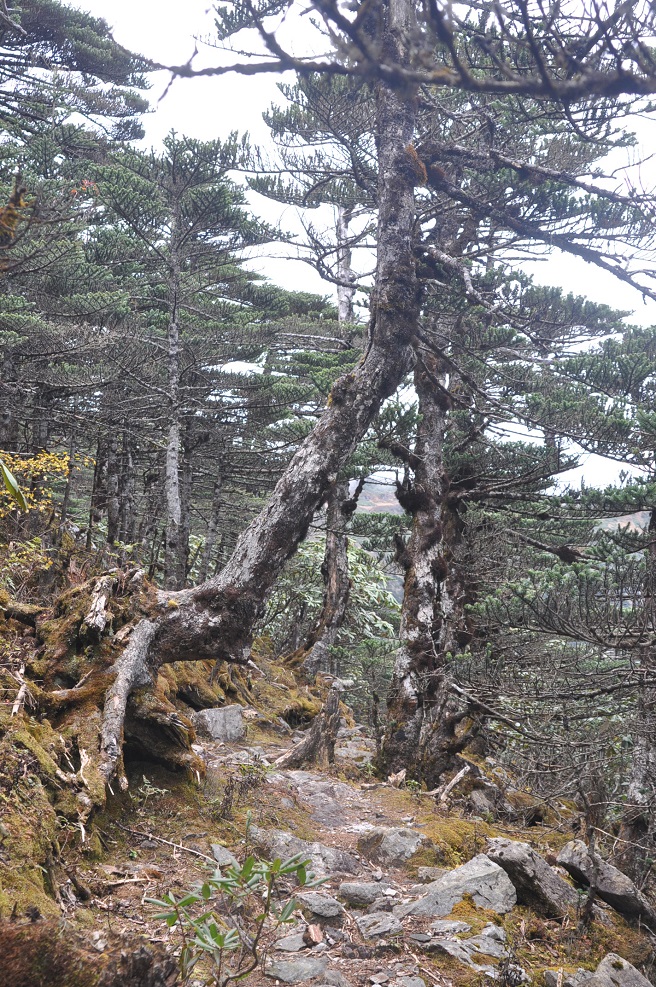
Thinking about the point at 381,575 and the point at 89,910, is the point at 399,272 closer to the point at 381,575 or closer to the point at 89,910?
the point at 89,910

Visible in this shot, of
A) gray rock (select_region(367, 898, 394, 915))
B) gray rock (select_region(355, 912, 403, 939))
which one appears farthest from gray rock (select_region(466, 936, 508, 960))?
gray rock (select_region(367, 898, 394, 915))

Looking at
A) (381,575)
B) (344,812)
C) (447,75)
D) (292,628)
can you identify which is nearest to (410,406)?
(344,812)

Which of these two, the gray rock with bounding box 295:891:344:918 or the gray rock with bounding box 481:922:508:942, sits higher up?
the gray rock with bounding box 481:922:508:942

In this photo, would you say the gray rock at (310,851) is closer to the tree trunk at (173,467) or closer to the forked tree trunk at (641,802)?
the forked tree trunk at (641,802)

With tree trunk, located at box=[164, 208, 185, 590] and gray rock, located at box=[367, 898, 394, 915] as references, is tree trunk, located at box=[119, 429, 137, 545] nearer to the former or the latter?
tree trunk, located at box=[164, 208, 185, 590]

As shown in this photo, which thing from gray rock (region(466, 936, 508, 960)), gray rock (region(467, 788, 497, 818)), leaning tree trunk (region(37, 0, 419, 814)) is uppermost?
leaning tree trunk (region(37, 0, 419, 814))

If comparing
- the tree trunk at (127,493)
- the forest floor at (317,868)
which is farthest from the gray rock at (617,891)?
the tree trunk at (127,493)

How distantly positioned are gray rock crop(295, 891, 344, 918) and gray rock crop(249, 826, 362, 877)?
293 mm

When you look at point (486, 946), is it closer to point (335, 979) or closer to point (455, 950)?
point (455, 950)

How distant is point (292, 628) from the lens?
19.4 meters

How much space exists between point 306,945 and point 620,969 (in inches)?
73.9

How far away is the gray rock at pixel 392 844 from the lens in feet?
17.2

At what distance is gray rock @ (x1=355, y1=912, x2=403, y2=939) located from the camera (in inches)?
149

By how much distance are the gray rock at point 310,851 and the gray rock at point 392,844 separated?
0.25 m
